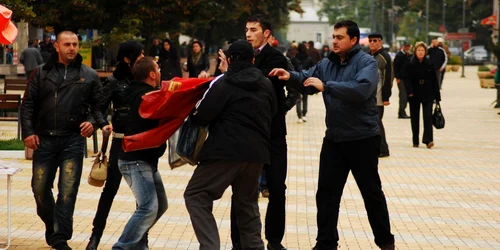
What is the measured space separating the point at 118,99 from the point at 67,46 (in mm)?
580

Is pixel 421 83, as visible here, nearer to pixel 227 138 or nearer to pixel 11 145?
pixel 11 145

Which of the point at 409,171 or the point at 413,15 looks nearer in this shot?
the point at 409,171

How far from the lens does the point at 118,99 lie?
8570 millimetres

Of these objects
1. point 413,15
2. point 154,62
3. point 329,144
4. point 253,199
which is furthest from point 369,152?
point 413,15

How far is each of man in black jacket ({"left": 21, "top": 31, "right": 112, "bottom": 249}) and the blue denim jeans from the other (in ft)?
2.31

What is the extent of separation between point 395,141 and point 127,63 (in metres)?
12.0

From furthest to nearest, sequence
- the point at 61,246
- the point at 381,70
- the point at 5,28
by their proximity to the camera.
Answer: the point at 381,70 < the point at 5,28 < the point at 61,246

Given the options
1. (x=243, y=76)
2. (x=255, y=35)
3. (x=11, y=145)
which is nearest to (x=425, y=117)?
(x=11, y=145)

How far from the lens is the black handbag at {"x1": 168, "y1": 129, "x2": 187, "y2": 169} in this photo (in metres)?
8.04

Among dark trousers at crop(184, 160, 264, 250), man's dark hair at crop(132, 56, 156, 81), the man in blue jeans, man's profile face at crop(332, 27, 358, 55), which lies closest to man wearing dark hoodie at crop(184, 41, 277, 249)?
dark trousers at crop(184, 160, 264, 250)

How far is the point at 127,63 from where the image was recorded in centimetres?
866

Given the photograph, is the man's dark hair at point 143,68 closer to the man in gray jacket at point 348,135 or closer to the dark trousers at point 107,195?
the dark trousers at point 107,195

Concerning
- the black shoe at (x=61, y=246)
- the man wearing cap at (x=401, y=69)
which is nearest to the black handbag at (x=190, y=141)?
the black shoe at (x=61, y=246)

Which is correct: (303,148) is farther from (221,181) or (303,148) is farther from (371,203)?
(221,181)
